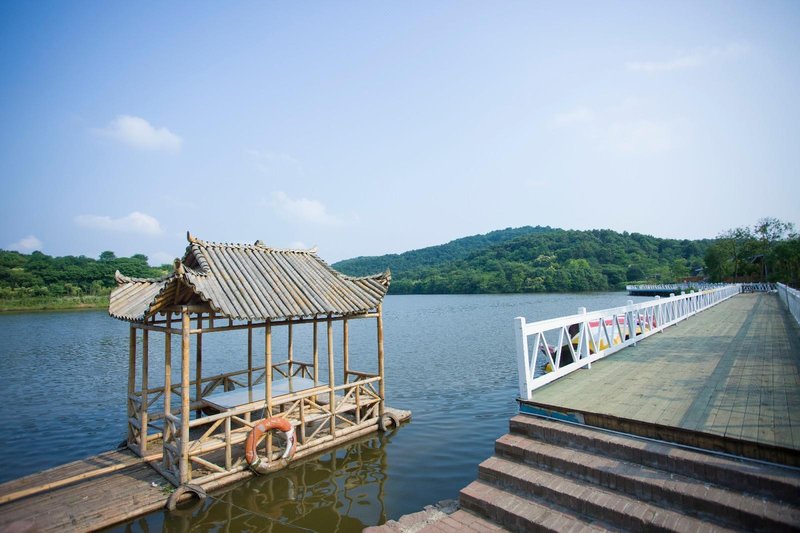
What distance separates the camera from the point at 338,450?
9961 millimetres

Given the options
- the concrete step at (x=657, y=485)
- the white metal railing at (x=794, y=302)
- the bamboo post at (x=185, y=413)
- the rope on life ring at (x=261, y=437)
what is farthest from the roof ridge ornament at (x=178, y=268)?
the white metal railing at (x=794, y=302)

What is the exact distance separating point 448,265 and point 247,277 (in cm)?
13114

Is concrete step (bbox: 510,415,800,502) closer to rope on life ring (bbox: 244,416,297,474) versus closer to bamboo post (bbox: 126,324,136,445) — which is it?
rope on life ring (bbox: 244,416,297,474)

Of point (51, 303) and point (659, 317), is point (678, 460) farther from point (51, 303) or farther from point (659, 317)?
point (51, 303)

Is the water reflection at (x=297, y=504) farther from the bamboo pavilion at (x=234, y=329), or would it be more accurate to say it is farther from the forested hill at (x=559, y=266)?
the forested hill at (x=559, y=266)

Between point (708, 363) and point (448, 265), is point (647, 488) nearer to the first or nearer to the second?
point (708, 363)

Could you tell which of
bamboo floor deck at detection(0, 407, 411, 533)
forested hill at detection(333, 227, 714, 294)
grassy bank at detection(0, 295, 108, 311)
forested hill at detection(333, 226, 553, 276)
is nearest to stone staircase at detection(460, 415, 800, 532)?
bamboo floor deck at detection(0, 407, 411, 533)

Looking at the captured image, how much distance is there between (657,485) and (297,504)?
5967 mm

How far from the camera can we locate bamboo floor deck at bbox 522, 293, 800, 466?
14.8 ft

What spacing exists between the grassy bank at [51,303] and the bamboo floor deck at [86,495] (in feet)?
232

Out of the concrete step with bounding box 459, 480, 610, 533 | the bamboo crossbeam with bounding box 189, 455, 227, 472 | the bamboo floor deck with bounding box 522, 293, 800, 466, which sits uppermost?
the bamboo floor deck with bounding box 522, 293, 800, 466

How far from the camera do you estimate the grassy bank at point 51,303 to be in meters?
60.4

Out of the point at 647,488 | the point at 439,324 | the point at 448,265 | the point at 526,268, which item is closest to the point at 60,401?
the point at 647,488

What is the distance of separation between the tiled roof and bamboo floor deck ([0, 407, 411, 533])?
2990mm
